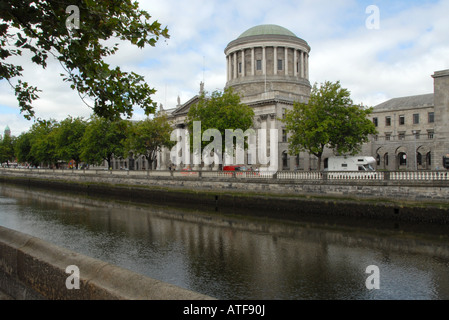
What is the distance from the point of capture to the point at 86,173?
50469 millimetres

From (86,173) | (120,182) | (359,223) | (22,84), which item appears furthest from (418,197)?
(86,173)

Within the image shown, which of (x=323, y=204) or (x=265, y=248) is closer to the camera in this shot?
(x=265, y=248)

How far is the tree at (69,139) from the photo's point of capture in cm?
6138

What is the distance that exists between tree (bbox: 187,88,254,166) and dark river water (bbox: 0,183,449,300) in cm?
1483

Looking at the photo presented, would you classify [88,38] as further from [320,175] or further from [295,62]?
[295,62]

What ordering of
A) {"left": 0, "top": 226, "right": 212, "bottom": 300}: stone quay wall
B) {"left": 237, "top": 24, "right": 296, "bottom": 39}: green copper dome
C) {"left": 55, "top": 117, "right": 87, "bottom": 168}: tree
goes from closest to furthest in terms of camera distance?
{"left": 0, "top": 226, "right": 212, "bottom": 300}: stone quay wall → {"left": 55, "top": 117, "right": 87, "bottom": 168}: tree → {"left": 237, "top": 24, "right": 296, "bottom": 39}: green copper dome

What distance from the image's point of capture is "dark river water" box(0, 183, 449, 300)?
432 inches

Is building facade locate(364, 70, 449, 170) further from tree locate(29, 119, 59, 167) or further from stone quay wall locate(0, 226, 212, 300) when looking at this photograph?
tree locate(29, 119, 59, 167)

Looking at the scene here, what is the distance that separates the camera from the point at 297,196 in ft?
85.4

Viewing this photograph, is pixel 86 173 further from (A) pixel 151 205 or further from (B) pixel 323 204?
(B) pixel 323 204

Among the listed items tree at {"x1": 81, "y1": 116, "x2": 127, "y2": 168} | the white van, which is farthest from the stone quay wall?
tree at {"x1": 81, "y1": 116, "x2": 127, "y2": 168}

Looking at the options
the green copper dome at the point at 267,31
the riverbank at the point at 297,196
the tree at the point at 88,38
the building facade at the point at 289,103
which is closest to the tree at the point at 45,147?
the building facade at the point at 289,103
